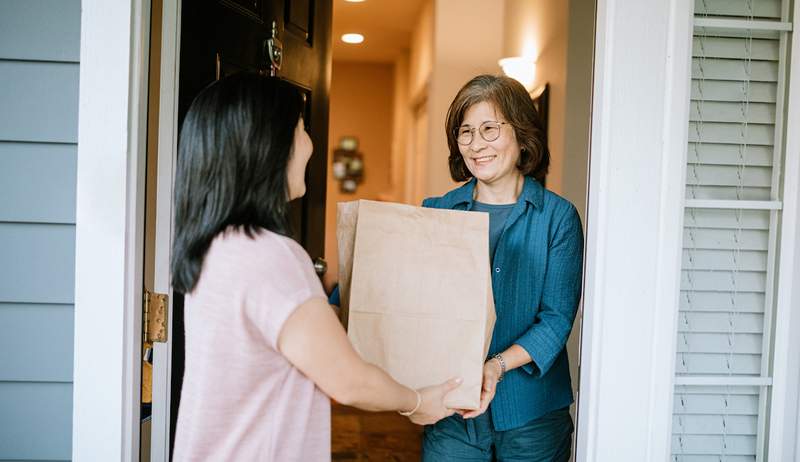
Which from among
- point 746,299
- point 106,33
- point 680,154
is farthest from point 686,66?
point 106,33

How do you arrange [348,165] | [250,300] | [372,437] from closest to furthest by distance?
1. [250,300]
2. [372,437]
3. [348,165]

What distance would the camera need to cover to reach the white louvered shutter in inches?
51.1

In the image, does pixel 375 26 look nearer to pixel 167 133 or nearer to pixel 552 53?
pixel 552 53

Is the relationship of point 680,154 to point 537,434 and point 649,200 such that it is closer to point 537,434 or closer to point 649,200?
point 649,200

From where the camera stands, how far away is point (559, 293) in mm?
1453

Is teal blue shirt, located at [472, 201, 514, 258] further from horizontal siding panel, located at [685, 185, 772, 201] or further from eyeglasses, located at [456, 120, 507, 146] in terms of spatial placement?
horizontal siding panel, located at [685, 185, 772, 201]

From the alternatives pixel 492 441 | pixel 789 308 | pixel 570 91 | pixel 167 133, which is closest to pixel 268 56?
pixel 167 133

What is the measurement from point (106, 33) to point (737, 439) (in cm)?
144

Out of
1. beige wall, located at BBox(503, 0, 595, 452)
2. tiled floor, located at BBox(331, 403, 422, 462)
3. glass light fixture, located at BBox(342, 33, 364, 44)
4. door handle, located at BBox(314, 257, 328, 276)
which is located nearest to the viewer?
door handle, located at BBox(314, 257, 328, 276)

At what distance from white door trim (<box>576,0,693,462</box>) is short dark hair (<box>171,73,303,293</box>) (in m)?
0.62

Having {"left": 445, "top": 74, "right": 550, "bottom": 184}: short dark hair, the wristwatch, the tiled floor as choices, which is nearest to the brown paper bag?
the wristwatch

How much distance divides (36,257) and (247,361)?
28.5 inches

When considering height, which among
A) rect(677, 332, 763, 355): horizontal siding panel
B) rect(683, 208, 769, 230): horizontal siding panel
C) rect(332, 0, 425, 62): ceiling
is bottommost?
rect(677, 332, 763, 355): horizontal siding panel

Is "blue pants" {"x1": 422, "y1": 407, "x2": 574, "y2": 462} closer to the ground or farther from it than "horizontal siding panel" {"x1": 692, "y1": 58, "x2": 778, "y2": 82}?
closer to the ground
